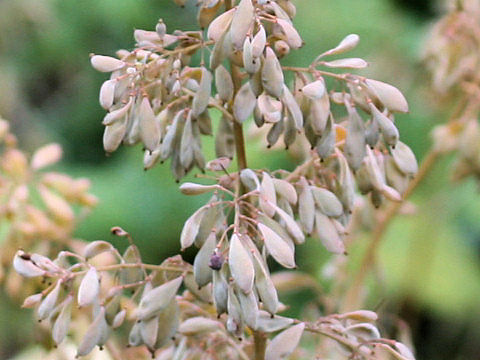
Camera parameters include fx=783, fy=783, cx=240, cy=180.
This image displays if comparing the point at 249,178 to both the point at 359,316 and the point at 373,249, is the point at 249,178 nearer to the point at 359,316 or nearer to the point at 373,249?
the point at 359,316

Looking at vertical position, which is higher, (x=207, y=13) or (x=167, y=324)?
(x=207, y=13)

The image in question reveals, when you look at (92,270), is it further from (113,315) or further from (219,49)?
(219,49)

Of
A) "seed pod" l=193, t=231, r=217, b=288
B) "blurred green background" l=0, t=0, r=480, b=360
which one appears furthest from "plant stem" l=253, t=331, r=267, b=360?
"blurred green background" l=0, t=0, r=480, b=360

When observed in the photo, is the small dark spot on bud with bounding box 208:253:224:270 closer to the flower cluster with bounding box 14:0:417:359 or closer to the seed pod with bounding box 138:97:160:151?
the flower cluster with bounding box 14:0:417:359

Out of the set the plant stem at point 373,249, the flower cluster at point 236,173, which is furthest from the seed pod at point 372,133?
the plant stem at point 373,249

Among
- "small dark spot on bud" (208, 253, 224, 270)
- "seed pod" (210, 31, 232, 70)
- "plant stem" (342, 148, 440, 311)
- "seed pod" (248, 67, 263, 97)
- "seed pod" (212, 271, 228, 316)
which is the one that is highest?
"seed pod" (210, 31, 232, 70)

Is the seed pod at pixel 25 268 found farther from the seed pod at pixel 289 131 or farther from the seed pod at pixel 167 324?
the seed pod at pixel 289 131

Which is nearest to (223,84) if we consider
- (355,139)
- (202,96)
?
(202,96)
